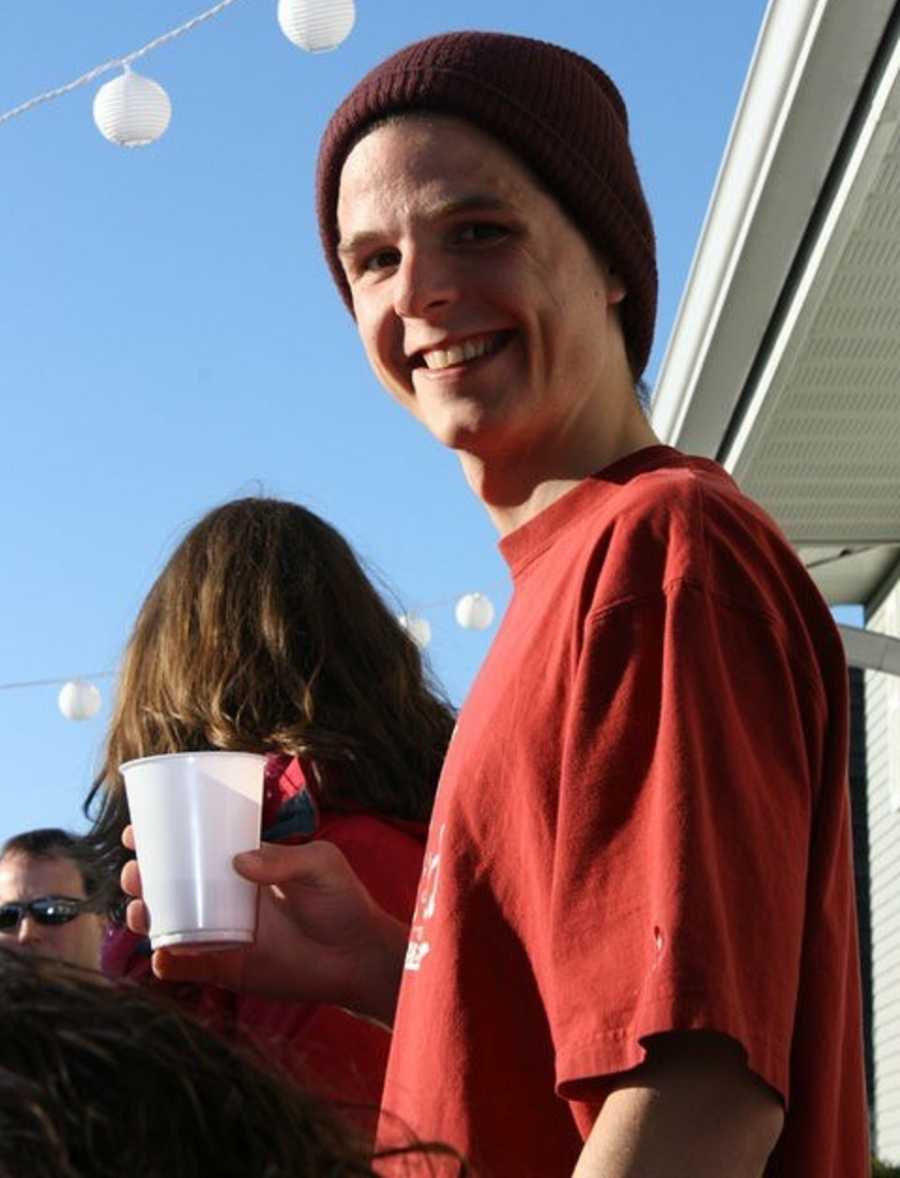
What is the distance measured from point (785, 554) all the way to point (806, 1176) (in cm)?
49

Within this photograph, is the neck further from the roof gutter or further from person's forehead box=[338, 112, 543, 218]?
the roof gutter

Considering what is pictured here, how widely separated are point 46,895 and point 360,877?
2.50 meters

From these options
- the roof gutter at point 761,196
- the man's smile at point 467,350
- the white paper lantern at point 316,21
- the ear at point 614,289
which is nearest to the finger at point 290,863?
the man's smile at point 467,350

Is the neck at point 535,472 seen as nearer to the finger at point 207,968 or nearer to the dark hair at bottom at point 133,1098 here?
the finger at point 207,968

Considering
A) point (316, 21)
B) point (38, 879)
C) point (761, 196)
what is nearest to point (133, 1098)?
point (38, 879)

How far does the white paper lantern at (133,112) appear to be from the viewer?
29.1 ft

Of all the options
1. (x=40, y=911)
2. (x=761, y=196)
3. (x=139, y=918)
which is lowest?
(x=40, y=911)

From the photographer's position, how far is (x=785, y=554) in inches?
77.5

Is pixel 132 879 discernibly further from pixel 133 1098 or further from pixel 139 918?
pixel 133 1098

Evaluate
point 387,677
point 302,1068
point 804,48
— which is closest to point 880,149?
point 804,48

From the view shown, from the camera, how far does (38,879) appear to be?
207 inches

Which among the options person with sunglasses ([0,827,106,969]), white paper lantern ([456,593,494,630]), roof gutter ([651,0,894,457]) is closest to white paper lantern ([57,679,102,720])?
white paper lantern ([456,593,494,630])

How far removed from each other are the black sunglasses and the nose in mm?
3040

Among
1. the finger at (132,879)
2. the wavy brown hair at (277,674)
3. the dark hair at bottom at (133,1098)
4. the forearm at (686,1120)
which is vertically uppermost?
the wavy brown hair at (277,674)
